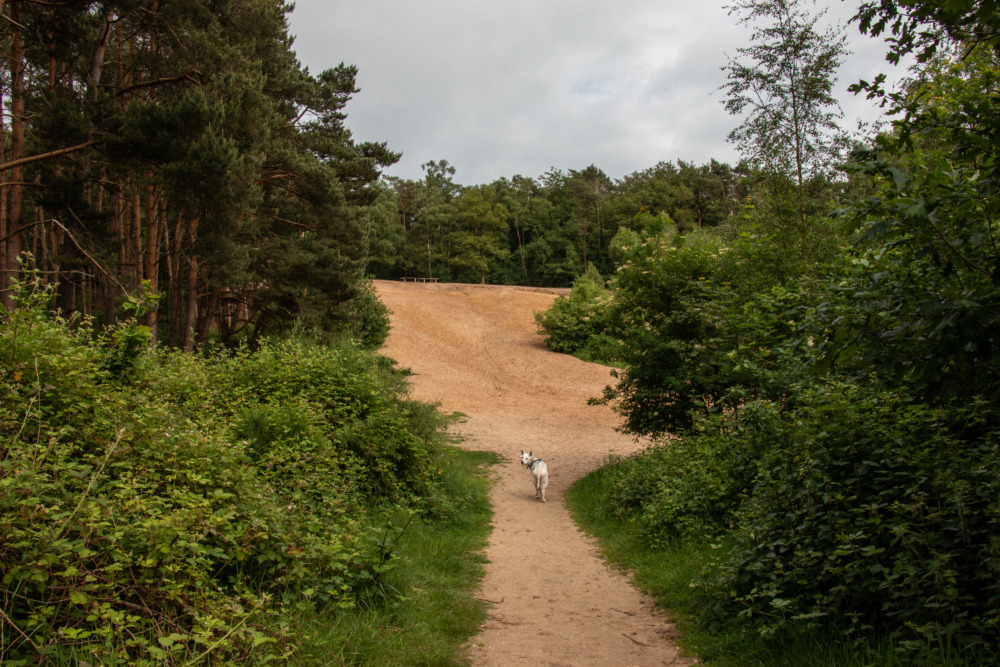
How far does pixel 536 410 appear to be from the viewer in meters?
23.2

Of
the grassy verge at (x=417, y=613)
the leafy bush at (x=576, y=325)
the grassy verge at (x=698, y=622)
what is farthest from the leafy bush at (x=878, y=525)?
the leafy bush at (x=576, y=325)

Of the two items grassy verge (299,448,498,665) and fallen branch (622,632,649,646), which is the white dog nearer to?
grassy verge (299,448,498,665)

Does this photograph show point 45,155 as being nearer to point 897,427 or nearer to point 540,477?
point 540,477

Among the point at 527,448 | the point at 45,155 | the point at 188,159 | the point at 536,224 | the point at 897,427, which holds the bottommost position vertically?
the point at 527,448

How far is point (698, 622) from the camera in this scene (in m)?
4.61

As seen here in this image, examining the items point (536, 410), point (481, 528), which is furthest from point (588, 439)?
point (481, 528)

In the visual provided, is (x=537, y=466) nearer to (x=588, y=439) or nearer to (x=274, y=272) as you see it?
(x=588, y=439)

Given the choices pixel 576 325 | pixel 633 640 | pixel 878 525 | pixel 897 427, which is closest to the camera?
pixel 878 525

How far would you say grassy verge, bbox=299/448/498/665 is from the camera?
3.71 metres

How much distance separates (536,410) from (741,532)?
18361 millimetres

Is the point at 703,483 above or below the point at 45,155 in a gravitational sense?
below

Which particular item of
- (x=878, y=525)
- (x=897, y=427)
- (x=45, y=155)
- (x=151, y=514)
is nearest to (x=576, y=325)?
(x=45, y=155)

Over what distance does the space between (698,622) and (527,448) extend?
12.4m

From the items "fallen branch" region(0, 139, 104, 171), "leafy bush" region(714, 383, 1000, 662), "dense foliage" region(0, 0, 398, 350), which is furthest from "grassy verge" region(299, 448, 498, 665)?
"fallen branch" region(0, 139, 104, 171)
